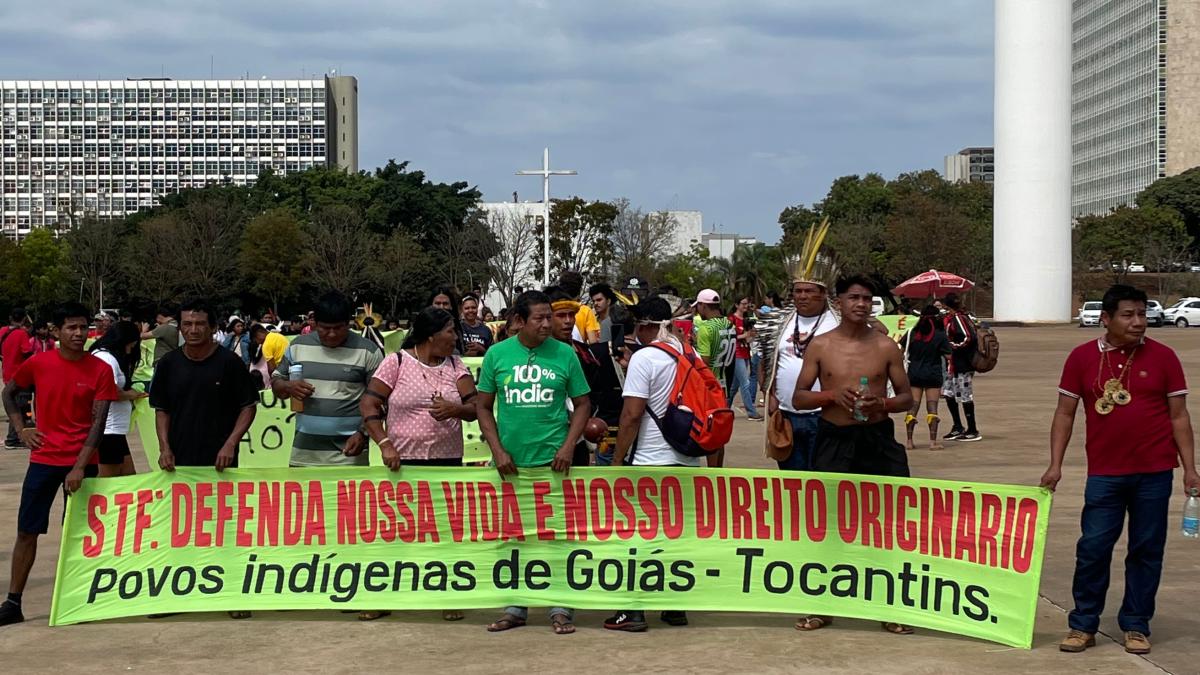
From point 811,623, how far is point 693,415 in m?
1.21

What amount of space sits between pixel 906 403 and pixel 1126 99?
500 ft

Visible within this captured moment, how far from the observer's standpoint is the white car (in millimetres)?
67312

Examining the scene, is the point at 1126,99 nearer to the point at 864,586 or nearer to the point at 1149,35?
the point at 1149,35

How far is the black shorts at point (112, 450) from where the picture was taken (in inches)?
359

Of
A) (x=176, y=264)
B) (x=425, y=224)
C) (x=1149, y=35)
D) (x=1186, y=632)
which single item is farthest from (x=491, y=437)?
(x=1149, y=35)

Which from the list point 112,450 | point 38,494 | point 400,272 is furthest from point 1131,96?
point 38,494

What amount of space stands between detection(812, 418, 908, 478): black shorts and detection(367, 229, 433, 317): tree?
74969 millimetres

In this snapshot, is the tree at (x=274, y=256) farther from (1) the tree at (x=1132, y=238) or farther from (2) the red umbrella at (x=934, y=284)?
(1) the tree at (x=1132, y=238)

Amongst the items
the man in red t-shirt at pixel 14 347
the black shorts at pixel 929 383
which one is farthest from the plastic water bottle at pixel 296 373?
the man in red t-shirt at pixel 14 347

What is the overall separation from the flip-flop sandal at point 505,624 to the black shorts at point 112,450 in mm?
2759

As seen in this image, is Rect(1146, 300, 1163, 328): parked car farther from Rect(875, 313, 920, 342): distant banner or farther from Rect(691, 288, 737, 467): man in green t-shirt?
Rect(691, 288, 737, 467): man in green t-shirt

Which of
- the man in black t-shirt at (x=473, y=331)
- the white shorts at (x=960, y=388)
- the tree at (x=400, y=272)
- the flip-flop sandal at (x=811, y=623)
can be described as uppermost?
the tree at (x=400, y=272)

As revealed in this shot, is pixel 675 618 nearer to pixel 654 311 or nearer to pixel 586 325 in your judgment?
pixel 654 311

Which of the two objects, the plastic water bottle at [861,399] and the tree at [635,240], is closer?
the plastic water bottle at [861,399]
